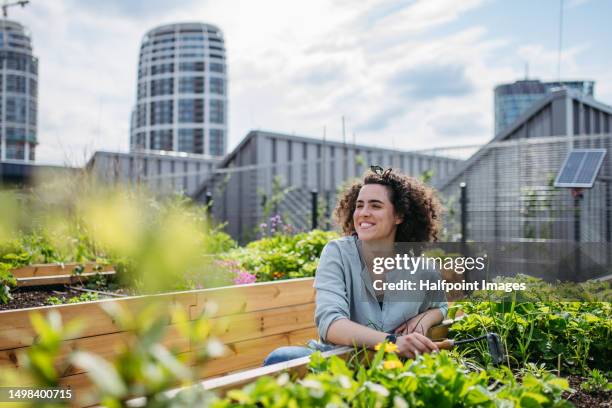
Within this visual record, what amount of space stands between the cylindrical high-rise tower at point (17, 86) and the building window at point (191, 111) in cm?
1772

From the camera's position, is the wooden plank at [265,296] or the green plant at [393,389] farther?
the wooden plank at [265,296]

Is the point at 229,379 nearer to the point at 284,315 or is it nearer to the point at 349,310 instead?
the point at 349,310

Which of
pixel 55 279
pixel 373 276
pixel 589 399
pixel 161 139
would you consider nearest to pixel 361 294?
pixel 373 276

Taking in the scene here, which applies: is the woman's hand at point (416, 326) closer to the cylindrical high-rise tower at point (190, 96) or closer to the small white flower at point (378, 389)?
the small white flower at point (378, 389)

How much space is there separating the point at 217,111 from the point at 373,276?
74335 mm

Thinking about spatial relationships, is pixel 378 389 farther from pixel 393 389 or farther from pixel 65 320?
pixel 65 320

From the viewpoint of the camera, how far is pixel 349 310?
193 centimetres

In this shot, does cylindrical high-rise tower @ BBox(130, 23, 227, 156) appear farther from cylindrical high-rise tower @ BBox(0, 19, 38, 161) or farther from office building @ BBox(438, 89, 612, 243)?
office building @ BBox(438, 89, 612, 243)

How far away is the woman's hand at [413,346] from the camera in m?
1.49

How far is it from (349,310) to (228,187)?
8389mm

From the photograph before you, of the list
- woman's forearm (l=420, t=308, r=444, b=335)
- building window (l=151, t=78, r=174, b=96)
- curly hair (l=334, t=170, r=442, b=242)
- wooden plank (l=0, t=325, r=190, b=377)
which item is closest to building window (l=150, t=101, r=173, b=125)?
building window (l=151, t=78, r=174, b=96)

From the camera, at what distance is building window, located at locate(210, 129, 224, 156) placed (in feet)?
237

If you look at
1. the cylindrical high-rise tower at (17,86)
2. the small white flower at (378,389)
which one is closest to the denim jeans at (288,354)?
the small white flower at (378,389)

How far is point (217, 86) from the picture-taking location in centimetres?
7450
